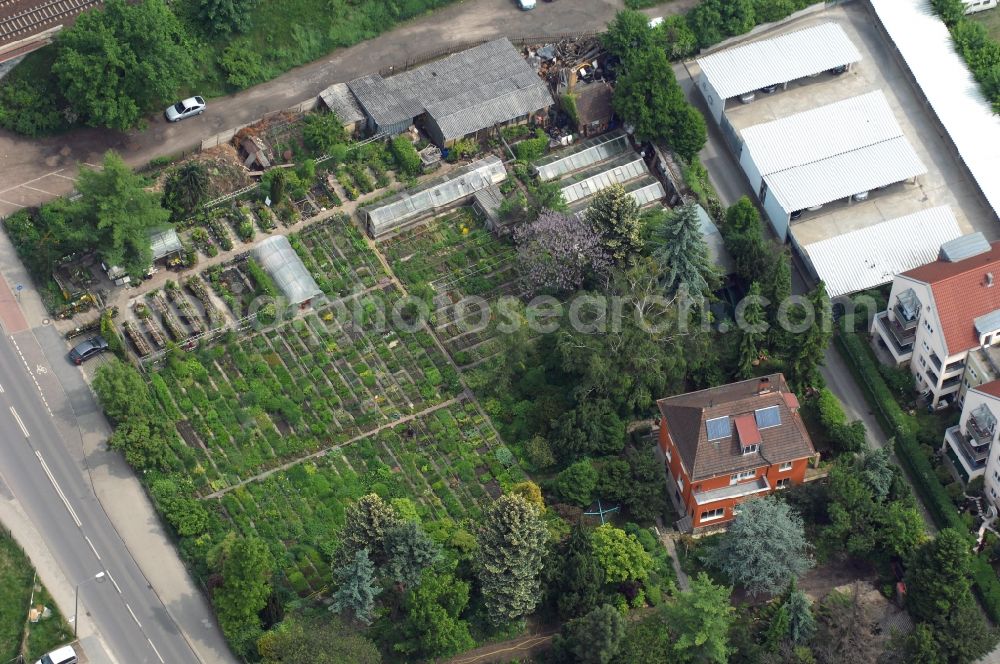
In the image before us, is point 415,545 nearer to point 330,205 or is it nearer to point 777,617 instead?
point 777,617

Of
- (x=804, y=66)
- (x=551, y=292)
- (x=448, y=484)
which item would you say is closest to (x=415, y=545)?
(x=448, y=484)

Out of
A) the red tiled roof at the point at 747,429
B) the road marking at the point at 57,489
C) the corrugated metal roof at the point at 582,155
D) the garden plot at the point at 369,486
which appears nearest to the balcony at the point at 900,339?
the red tiled roof at the point at 747,429

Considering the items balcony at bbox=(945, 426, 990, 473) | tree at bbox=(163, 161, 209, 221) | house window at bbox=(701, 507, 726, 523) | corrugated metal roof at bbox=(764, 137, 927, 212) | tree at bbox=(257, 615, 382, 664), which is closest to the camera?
tree at bbox=(257, 615, 382, 664)

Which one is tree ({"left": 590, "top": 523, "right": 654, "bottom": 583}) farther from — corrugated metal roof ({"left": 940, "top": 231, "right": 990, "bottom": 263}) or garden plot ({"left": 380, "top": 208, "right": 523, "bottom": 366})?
corrugated metal roof ({"left": 940, "top": 231, "right": 990, "bottom": 263})

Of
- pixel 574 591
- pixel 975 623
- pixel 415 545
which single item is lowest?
pixel 975 623

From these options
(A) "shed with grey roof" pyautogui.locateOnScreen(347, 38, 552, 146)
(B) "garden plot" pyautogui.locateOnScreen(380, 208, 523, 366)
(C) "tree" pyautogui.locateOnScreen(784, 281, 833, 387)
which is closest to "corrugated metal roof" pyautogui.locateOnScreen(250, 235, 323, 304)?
(B) "garden plot" pyautogui.locateOnScreen(380, 208, 523, 366)
